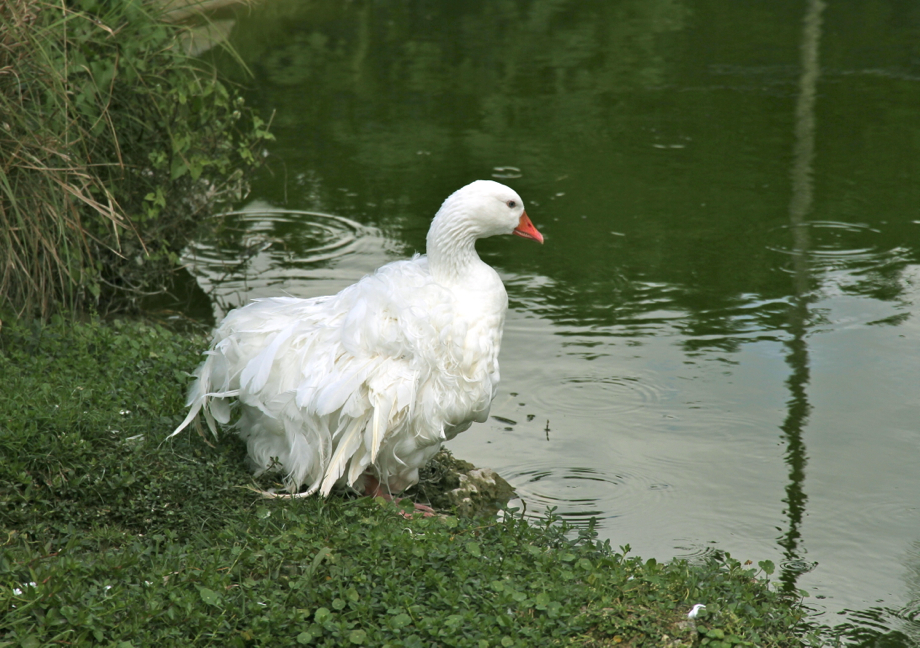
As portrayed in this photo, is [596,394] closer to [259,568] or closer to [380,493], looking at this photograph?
[380,493]

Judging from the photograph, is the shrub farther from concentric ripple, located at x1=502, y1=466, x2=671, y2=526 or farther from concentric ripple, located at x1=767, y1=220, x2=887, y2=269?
concentric ripple, located at x1=767, y1=220, x2=887, y2=269

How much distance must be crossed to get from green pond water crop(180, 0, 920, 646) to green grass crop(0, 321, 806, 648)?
0.73 meters

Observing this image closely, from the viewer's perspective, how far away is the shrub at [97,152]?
538 centimetres

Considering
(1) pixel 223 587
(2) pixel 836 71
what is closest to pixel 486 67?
(2) pixel 836 71

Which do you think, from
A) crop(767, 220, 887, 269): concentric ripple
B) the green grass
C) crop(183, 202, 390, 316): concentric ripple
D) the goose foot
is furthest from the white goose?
crop(767, 220, 887, 269): concentric ripple

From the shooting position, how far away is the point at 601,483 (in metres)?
5.27

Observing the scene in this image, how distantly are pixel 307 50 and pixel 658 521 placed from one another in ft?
34.9

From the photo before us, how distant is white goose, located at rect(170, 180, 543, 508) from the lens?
4344mm

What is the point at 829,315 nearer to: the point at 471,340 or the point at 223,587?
the point at 471,340

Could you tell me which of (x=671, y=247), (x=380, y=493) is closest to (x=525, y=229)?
(x=380, y=493)

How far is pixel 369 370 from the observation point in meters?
4.36

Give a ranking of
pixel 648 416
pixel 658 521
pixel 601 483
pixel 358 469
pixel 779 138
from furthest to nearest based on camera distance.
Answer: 1. pixel 779 138
2. pixel 648 416
3. pixel 601 483
4. pixel 658 521
5. pixel 358 469

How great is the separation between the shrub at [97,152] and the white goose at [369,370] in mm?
1387

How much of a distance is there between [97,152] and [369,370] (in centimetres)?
286
